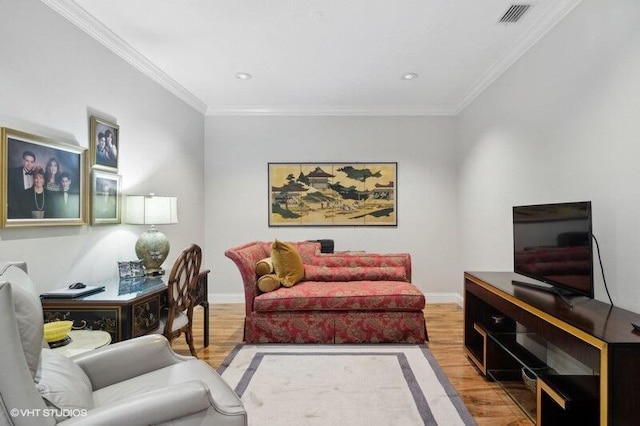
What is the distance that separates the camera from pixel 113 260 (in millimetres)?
2992

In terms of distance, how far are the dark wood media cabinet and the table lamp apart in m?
2.58

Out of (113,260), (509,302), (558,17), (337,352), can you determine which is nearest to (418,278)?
(337,352)

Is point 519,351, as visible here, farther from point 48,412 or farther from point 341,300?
point 48,412

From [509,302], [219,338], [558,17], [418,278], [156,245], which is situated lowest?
[219,338]

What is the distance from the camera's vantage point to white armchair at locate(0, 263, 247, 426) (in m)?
0.96

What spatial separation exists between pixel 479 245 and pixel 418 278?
3.56ft

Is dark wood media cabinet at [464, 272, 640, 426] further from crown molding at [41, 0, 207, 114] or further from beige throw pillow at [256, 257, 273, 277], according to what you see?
crown molding at [41, 0, 207, 114]

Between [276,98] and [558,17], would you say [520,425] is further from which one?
[276,98]

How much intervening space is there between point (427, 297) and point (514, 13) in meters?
3.47

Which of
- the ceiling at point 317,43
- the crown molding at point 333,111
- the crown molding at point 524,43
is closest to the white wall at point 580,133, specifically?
the crown molding at point 524,43

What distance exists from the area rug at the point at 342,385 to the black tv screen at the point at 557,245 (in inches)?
39.3

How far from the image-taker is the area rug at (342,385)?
7.02 ft

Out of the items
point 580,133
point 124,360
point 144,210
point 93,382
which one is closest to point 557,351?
point 580,133

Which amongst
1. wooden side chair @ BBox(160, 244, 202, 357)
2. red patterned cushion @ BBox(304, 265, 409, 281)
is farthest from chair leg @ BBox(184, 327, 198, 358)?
red patterned cushion @ BBox(304, 265, 409, 281)
